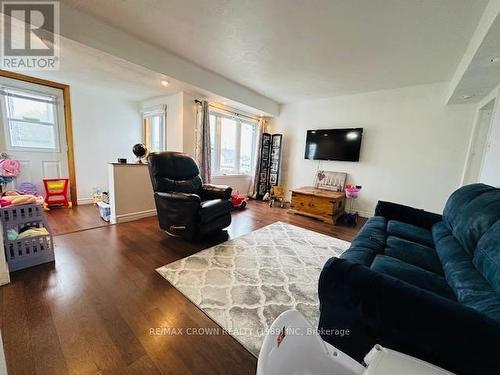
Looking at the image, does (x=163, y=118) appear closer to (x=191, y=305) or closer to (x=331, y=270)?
(x=191, y=305)

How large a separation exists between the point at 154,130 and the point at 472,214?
498 centimetres

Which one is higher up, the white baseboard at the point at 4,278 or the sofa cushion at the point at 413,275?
the sofa cushion at the point at 413,275

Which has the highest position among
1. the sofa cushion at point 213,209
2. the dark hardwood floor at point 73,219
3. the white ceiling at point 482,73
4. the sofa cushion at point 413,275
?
the white ceiling at point 482,73

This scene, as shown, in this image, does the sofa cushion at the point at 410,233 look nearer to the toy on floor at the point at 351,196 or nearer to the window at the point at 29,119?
the toy on floor at the point at 351,196

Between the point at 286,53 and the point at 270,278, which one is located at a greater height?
the point at 286,53

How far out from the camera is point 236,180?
511 centimetres

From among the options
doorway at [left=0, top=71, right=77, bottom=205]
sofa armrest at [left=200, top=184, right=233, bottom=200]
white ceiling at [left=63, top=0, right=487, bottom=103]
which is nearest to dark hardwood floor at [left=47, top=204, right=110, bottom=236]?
doorway at [left=0, top=71, right=77, bottom=205]

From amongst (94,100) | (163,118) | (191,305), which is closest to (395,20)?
(191,305)

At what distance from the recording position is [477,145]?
3.06 meters

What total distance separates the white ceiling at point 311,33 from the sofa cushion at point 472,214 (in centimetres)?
150

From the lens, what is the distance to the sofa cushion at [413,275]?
43.0 inches

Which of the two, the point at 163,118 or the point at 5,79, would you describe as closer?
the point at 5,79

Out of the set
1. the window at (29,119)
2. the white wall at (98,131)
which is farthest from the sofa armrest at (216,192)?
the window at (29,119)

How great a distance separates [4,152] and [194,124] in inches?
114
